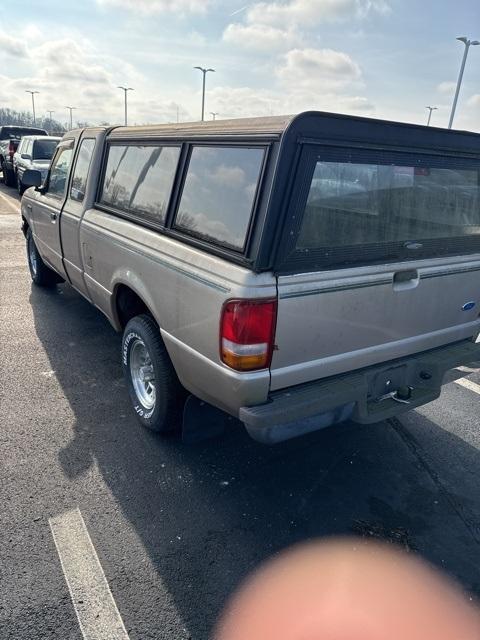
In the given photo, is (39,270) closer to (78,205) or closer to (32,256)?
(32,256)

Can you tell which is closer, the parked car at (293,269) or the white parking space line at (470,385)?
the parked car at (293,269)

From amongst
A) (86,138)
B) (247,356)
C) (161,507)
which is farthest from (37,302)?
(247,356)

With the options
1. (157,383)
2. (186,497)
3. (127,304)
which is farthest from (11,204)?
(186,497)

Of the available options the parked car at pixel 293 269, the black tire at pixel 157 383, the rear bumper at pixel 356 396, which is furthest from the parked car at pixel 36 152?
the rear bumper at pixel 356 396

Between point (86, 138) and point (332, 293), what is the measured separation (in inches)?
128

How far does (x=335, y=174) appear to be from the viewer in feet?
7.98

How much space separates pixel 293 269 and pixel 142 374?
173 cm

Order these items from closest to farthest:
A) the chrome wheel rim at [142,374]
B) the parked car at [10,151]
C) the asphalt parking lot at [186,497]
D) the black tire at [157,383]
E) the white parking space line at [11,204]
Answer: the asphalt parking lot at [186,497] → the black tire at [157,383] → the chrome wheel rim at [142,374] → the white parking space line at [11,204] → the parked car at [10,151]

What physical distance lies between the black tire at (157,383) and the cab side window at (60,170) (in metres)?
2.26

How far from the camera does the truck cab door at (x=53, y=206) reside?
15.9 ft

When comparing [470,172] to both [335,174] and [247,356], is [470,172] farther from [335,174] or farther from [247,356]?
[247,356]

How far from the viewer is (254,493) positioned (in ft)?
9.54

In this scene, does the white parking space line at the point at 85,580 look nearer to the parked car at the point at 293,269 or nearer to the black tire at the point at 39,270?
the parked car at the point at 293,269

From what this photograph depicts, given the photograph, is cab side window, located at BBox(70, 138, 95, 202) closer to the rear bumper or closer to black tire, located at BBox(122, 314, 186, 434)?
black tire, located at BBox(122, 314, 186, 434)
